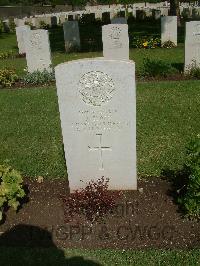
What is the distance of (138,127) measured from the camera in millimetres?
7957

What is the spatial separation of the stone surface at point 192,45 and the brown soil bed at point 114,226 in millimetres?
6986

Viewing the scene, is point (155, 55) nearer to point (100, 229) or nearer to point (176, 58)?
point (176, 58)

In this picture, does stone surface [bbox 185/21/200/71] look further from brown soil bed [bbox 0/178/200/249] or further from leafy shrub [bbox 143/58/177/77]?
brown soil bed [bbox 0/178/200/249]

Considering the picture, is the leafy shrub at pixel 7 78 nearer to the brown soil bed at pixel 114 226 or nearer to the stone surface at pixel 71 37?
the stone surface at pixel 71 37

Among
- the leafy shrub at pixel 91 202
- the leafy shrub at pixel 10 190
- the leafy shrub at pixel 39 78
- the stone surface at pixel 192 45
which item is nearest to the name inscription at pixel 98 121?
the leafy shrub at pixel 91 202

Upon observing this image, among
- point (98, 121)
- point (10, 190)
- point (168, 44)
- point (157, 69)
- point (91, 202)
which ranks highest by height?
point (98, 121)

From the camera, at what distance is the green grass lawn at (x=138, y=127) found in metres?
6.54

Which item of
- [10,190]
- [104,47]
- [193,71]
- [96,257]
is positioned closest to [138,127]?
[10,190]

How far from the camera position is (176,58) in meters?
14.6

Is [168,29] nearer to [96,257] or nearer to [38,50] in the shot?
[38,50]

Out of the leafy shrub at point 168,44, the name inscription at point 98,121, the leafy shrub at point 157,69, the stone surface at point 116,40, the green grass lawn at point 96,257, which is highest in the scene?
the stone surface at point 116,40

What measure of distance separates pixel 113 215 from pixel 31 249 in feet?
3.77

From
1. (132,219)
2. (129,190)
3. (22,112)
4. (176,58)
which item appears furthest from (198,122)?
(176,58)

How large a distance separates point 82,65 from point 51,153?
2.85 meters
